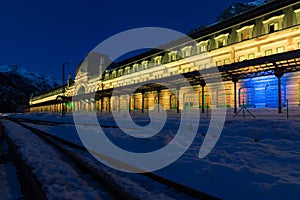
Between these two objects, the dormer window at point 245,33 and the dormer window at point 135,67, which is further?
the dormer window at point 135,67

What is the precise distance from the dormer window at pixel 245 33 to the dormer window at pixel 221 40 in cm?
166

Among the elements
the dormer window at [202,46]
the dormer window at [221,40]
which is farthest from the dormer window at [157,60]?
the dormer window at [221,40]

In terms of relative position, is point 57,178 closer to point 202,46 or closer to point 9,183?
point 9,183

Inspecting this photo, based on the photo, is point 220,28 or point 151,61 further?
point 151,61

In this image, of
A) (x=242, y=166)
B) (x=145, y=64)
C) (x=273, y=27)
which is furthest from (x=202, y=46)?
(x=242, y=166)

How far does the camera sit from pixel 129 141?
8477mm

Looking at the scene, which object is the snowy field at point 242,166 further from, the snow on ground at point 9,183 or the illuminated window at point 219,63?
the illuminated window at point 219,63

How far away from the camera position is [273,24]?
2008 cm

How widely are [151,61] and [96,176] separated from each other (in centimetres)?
3292

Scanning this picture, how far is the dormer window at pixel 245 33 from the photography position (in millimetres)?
21844

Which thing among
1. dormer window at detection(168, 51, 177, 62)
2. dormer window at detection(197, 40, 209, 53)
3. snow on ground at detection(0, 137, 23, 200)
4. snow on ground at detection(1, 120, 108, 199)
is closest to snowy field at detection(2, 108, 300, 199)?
snow on ground at detection(1, 120, 108, 199)

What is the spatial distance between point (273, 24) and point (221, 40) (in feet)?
19.8

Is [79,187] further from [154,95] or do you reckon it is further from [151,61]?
[151,61]

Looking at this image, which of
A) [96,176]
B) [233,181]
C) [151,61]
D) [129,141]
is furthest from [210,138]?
[151,61]
